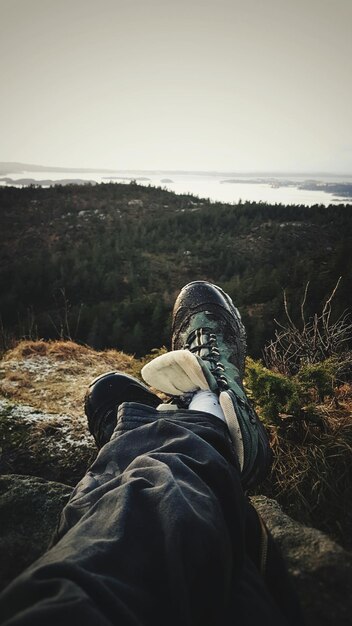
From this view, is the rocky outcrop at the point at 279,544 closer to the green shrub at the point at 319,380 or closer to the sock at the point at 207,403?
the sock at the point at 207,403

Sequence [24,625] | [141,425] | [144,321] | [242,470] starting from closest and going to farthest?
[24,625] < [141,425] < [242,470] < [144,321]

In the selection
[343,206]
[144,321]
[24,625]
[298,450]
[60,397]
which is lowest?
[144,321]

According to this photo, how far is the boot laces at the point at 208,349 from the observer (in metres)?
1.84

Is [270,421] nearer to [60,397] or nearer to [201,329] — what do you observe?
[201,329]

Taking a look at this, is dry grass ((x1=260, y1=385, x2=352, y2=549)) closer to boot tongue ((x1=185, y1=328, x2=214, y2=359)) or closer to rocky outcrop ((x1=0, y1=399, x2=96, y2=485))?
boot tongue ((x1=185, y1=328, x2=214, y2=359))

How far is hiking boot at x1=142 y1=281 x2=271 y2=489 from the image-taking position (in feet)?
4.27

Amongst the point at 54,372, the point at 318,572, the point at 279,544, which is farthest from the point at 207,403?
the point at 54,372

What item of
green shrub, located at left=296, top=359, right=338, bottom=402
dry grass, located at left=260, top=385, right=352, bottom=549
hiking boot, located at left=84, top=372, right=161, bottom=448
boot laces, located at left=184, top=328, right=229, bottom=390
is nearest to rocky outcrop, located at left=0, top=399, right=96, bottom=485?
hiking boot, located at left=84, top=372, right=161, bottom=448

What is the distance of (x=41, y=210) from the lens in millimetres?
34438

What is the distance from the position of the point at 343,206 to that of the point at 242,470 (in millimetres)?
37095

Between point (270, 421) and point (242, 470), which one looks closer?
point (242, 470)

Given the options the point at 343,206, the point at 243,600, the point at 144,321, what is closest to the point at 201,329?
the point at 243,600

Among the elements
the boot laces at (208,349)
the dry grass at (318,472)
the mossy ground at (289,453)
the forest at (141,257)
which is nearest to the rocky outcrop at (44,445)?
the mossy ground at (289,453)

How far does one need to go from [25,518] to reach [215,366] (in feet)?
3.80
